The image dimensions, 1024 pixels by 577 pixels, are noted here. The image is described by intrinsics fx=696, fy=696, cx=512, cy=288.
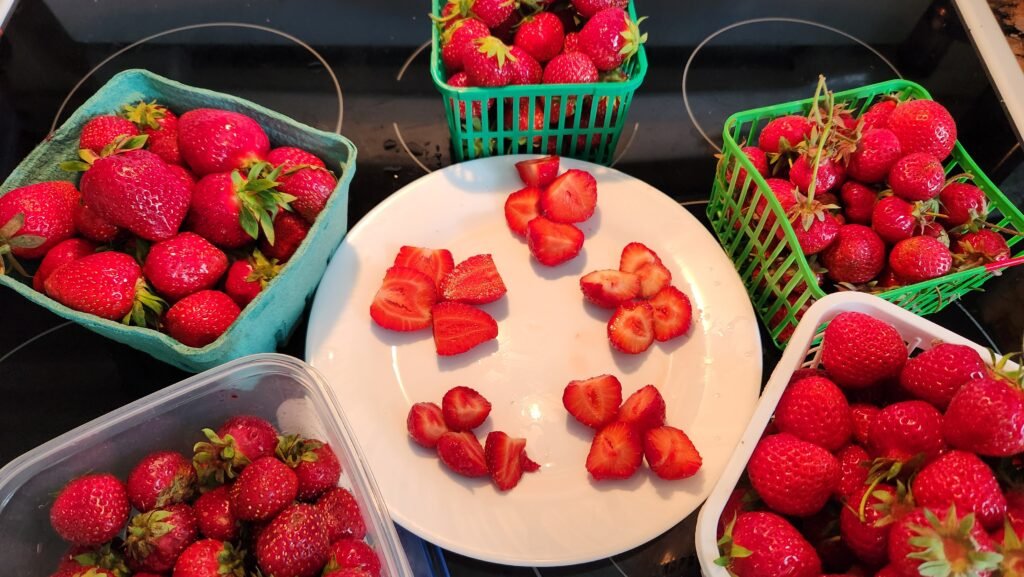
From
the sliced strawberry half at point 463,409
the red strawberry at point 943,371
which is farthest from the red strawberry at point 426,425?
the red strawberry at point 943,371

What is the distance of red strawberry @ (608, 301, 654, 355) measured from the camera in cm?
104

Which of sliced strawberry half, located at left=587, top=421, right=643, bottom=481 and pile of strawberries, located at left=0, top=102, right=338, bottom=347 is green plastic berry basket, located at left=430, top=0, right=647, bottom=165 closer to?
pile of strawberries, located at left=0, top=102, right=338, bottom=347

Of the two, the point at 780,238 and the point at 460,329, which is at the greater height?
the point at 780,238

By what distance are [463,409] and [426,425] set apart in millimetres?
56

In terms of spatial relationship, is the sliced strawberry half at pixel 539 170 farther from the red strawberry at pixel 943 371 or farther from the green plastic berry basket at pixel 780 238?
the red strawberry at pixel 943 371

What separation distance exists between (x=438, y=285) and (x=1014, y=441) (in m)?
0.75

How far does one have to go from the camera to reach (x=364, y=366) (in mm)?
1051

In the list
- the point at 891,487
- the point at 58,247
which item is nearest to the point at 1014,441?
the point at 891,487

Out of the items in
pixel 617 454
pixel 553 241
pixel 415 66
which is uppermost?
pixel 415 66

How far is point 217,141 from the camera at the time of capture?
0.97 m

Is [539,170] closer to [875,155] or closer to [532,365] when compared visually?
[532,365]

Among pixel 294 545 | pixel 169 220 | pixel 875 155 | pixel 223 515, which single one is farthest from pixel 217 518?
pixel 875 155

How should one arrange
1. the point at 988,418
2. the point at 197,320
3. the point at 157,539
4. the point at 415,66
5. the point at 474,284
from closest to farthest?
the point at 988,418, the point at 157,539, the point at 197,320, the point at 474,284, the point at 415,66

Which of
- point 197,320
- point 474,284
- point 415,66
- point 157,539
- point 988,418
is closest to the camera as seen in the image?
point 988,418
